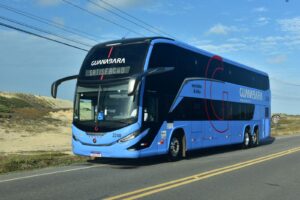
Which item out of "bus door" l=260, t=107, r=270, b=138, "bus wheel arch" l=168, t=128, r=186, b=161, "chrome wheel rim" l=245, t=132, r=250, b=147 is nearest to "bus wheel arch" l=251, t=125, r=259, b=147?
"chrome wheel rim" l=245, t=132, r=250, b=147

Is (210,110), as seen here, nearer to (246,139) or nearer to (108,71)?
(246,139)

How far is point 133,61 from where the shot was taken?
14.4 meters

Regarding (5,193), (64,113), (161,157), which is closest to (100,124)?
(161,157)

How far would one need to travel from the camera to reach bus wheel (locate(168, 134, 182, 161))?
1570 centimetres

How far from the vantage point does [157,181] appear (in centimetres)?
1084

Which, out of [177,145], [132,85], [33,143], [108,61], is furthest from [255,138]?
[33,143]

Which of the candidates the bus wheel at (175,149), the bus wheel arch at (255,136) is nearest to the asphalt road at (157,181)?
the bus wheel at (175,149)

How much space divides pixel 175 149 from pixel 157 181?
5.18m

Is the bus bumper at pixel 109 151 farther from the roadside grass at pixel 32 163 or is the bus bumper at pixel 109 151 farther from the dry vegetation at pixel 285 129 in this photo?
the dry vegetation at pixel 285 129

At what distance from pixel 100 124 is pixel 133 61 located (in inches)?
89.9

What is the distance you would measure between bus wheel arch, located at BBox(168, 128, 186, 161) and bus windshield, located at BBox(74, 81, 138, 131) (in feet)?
8.17

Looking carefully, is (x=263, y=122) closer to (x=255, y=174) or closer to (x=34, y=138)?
(x=255, y=174)

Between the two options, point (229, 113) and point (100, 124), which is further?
point (229, 113)

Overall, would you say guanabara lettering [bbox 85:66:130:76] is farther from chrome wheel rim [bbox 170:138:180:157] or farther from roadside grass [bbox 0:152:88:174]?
chrome wheel rim [bbox 170:138:180:157]
